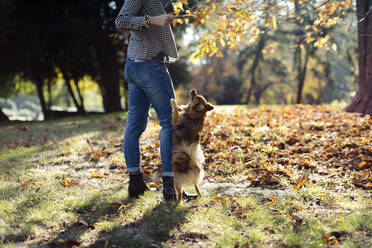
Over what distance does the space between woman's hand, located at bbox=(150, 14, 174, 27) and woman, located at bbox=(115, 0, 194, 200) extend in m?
0.04

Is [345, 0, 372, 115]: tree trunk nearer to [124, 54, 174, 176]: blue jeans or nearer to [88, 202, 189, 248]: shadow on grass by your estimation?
[124, 54, 174, 176]: blue jeans

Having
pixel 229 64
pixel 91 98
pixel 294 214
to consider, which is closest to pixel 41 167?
pixel 294 214

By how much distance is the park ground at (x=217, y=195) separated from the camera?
2662 millimetres

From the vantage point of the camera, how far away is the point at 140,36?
3.20m

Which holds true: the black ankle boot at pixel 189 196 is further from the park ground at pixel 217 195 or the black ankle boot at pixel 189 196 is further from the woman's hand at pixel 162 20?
the woman's hand at pixel 162 20

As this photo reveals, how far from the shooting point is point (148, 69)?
3.16 m

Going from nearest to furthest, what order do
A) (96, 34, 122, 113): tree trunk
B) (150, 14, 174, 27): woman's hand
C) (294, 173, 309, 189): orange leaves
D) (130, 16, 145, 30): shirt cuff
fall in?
1. (150, 14, 174, 27): woman's hand
2. (130, 16, 145, 30): shirt cuff
3. (294, 173, 309, 189): orange leaves
4. (96, 34, 122, 113): tree trunk

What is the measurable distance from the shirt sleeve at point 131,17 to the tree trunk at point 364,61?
6.02 metres

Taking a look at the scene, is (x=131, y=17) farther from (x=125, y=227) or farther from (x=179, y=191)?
(x=125, y=227)

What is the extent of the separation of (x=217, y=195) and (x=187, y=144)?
0.84m

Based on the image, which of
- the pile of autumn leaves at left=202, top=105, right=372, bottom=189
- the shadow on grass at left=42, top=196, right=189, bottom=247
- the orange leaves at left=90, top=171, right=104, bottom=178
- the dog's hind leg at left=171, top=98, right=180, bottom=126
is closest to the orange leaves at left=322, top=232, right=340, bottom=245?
the shadow on grass at left=42, top=196, right=189, bottom=247

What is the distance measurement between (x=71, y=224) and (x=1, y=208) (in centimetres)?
92

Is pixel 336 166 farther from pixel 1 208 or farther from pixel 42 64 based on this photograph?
pixel 42 64

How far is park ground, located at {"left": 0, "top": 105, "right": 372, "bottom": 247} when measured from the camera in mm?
2662
